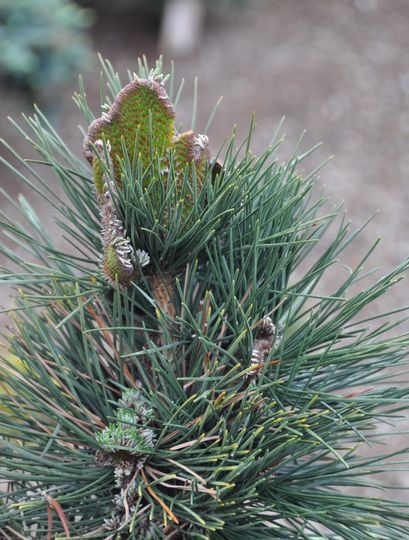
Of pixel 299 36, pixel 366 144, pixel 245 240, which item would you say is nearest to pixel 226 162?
pixel 245 240

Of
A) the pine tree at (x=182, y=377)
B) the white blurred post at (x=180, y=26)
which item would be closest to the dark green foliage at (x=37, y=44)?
the white blurred post at (x=180, y=26)

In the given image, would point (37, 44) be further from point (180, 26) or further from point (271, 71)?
point (271, 71)

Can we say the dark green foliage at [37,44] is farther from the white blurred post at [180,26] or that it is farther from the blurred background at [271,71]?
the white blurred post at [180,26]

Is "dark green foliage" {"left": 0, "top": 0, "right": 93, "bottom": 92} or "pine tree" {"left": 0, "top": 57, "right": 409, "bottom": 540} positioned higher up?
"dark green foliage" {"left": 0, "top": 0, "right": 93, "bottom": 92}

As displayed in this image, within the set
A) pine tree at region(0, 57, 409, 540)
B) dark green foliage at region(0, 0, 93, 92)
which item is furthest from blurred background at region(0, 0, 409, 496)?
pine tree at region(0, 57, 409, 540)

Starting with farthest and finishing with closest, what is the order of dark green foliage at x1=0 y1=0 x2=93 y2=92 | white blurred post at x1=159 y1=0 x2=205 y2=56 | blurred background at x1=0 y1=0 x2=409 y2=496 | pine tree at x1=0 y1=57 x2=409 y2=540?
white blurred post at x1=159 y1=0 x2=205 y2=56
blurred background at x1=0 y1=0 x2=409 y2=496
dark green foliage at x1=0 y1=0 x2=93 y2=92
pine tree at x1=0 y1=57 x2=409 y2=540

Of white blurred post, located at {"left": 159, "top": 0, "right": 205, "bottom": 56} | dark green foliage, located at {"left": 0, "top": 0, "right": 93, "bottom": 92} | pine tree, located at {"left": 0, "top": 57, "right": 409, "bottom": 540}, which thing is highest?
white blurred post, located at {"left": 159, "top": 0, "right": 205, "bottom": 56}

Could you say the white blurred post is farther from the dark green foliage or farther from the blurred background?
the dark green foliage
